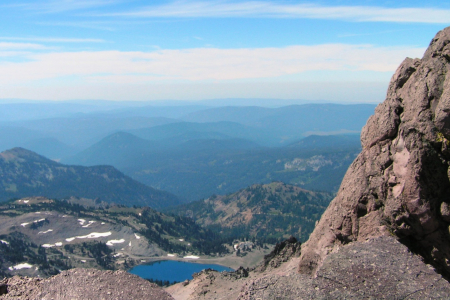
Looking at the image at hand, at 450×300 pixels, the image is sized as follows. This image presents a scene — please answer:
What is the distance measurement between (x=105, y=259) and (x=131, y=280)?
580ft

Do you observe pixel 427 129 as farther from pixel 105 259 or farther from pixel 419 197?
pixel 105 259

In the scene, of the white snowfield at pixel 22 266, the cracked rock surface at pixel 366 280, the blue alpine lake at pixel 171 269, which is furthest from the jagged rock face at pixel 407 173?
the white snowfield at pixel 22 266

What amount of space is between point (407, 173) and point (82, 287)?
81.8 feet

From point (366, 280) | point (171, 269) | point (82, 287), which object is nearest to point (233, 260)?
point (171, 269)

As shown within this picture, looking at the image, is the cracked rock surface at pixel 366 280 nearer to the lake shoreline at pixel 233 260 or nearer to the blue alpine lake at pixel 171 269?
the blue alpine lake at pixel 171 269

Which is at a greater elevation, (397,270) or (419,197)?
(419,197)

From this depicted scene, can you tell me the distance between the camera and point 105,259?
618ft

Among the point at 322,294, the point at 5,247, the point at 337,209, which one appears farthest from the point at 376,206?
the point at 5,247

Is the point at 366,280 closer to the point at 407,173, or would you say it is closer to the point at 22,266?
the point at 407,173

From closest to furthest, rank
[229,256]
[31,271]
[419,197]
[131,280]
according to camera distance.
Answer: [419,197], [131,280], [31,271], [229,256]

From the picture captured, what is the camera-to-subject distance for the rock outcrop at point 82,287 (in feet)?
84.6

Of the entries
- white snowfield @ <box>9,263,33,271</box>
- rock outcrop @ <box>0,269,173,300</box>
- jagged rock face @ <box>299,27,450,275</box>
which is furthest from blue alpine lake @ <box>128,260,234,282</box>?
jagged rock face @ <box>299,27,450,275</box>

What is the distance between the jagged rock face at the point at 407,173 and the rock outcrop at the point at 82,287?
1352 cm

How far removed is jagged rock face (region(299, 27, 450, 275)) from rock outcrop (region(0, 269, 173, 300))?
13.5 meters
